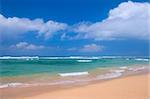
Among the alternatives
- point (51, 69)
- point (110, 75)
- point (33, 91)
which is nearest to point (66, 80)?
point (51, 69)

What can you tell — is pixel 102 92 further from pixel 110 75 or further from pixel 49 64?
pixel 49 64

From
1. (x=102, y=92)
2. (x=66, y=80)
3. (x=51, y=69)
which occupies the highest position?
(x=51, y=69)

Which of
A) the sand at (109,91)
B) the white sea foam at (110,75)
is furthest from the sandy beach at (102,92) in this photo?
the white sea foam at (110,75)

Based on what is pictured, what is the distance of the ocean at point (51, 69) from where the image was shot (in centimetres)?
331

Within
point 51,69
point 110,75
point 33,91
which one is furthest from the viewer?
point 110,75

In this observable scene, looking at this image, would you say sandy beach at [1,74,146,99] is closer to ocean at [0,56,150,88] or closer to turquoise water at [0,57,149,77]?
ocean at [0,56,150,88]

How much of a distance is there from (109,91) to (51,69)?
0.62 m

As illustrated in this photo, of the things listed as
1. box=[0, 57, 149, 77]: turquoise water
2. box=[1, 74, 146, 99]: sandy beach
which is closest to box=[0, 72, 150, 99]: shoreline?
box=[1, 74, 146, 99]: sandy beach

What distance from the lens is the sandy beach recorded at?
323cm

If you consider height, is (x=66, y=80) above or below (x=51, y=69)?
below

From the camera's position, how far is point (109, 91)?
3328mm

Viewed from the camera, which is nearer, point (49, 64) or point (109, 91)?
point (109, 91)

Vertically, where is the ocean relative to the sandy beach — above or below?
above

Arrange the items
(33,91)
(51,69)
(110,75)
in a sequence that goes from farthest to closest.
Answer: (110,75), (51,69), (33,91)
